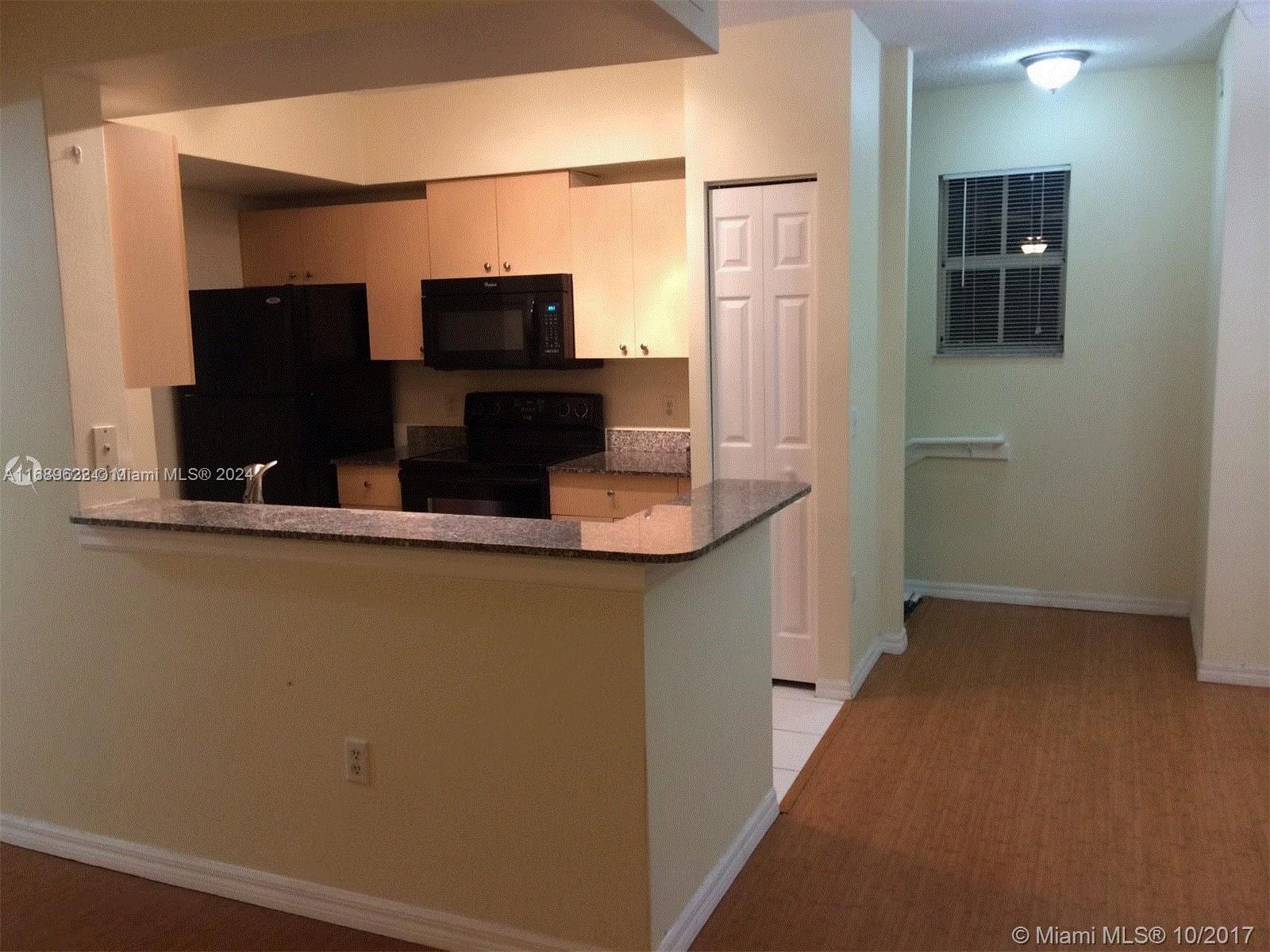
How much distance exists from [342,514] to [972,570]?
143 inches

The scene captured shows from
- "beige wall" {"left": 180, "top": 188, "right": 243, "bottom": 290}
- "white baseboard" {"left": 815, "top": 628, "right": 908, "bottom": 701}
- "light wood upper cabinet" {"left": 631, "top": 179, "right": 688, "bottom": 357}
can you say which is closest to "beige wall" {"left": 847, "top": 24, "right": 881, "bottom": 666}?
"white baseboard" {"left": 815, "top": 628, "right": 908, "bottom": 701}

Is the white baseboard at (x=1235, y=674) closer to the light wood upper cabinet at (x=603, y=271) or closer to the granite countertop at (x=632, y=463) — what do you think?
the granite countertop at (x=632, y=463)

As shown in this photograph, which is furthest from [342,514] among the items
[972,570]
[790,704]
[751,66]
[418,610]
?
[972,570]

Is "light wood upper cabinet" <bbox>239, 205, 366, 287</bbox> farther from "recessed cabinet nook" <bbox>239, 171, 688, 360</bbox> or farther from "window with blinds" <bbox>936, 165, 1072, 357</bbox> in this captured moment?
"window with blinds" <bbox>936, 165, 1072, 357</bbox>

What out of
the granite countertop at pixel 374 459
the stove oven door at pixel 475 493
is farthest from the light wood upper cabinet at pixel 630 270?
the granite countertop at pixel 374 459

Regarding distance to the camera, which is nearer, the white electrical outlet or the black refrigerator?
the white electrical outlet

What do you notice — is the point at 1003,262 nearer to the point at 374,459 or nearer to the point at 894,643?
the point at 894,643

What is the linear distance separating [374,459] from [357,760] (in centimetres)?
243

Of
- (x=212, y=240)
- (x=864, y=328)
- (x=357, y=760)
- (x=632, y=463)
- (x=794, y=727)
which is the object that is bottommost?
(x=794, y=727)

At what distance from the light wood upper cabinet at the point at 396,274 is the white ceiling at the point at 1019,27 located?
5.55 feet

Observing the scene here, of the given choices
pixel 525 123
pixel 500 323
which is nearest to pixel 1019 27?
pixel 525 123

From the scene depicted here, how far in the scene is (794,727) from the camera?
3.76 m

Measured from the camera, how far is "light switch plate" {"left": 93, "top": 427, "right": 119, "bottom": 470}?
281 cm

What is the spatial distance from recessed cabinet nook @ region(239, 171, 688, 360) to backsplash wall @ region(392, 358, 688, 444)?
0.30 metres
